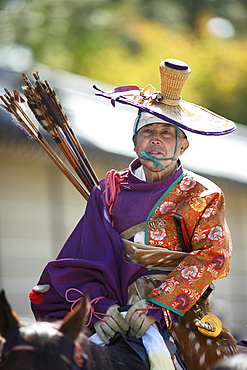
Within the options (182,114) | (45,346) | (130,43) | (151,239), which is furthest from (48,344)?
(130,43)

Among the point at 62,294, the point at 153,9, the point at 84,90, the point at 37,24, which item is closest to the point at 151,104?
the point at 62,294

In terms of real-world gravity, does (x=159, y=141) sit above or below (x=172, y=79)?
below

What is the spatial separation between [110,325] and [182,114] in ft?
3.79

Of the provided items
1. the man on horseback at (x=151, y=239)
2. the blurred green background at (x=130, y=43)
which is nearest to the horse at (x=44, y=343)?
the man on horseback at (x=151, y=239)

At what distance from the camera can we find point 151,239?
3.89m

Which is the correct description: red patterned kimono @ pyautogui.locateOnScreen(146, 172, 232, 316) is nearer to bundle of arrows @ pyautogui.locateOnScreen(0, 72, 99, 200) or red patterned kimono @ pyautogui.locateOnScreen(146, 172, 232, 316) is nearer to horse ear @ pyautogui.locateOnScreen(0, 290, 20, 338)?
bundle of arrows @ pyautogui.locateOnScreen(0, 72, 99, 200)

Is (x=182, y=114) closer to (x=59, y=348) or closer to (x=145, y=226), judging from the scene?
(x=145, y=226)

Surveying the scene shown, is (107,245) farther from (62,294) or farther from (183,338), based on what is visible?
(183,338)

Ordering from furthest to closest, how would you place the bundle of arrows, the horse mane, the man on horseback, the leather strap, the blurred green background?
the blurred green background < the bundle of arrows < the leather strap < the man on horseback < the horse mane

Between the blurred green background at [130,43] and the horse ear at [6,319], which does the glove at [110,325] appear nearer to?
the horse ear at [6,319]

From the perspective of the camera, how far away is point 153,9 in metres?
24.8

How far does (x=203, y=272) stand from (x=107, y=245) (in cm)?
50

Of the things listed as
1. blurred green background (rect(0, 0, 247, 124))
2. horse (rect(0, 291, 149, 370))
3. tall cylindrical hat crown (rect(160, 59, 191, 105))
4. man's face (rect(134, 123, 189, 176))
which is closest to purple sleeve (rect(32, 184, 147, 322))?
man's face (rect(134, 123, 189, 176))

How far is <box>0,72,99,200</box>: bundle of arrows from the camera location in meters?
4.27
